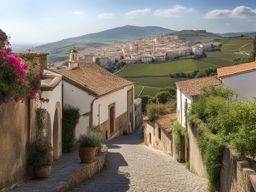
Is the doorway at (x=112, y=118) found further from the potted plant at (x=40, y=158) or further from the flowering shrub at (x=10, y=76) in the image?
the flowering shrub at (x=10, y=76)

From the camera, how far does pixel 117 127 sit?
42344mm

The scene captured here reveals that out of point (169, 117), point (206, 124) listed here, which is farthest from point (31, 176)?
point (169, 117)

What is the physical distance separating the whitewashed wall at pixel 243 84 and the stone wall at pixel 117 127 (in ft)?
40.1

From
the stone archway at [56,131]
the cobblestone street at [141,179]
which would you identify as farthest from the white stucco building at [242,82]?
the stone archway at [56,131]

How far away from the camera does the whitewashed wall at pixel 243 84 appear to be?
26.0 meters

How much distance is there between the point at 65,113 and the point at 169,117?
45.5 feet

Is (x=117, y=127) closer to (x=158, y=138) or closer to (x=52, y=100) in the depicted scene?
(x=158, y=138)

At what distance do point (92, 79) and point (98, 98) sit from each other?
4.51 meters

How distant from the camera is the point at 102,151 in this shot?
2169 centimetres

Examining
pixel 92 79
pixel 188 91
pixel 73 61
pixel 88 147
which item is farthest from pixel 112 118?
pixel 88 147

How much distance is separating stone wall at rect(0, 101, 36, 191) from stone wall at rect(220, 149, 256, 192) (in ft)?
19.7

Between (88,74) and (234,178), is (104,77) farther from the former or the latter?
(234,178)

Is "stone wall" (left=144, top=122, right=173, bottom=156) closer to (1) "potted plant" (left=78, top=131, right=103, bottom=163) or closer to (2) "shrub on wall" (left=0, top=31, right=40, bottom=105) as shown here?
(1) "potted plant" (left=78, top=131, right=103, bottom=163)

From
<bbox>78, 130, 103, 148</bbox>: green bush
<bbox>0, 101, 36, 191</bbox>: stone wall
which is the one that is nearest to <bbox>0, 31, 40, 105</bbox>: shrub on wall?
<bbox>0, 101, 36, 191</bbox>: stone wall
